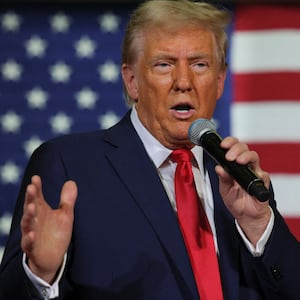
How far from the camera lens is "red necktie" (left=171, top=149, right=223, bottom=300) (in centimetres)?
147

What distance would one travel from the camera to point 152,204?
1506 mm

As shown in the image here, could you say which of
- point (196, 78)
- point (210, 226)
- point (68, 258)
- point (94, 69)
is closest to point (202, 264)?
point (210, 226)

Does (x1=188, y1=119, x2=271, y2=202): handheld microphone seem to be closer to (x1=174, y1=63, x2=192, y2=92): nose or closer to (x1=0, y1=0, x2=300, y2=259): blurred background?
(x1=174, y1=63, x2=192, y2=92): nose

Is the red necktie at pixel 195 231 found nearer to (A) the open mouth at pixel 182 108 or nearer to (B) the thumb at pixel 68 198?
(A) the open mouth at pixel 182 108

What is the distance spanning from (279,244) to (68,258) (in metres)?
0.40

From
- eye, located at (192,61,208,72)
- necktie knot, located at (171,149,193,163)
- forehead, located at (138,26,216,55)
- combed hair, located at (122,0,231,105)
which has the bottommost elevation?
necktie knot, located at (171,149,193,163)

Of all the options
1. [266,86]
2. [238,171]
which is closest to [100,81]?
[266,86]

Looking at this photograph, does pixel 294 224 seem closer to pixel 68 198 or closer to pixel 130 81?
pixel 130 81

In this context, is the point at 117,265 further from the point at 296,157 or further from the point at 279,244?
the point at 296,157

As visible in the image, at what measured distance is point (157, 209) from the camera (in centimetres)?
150

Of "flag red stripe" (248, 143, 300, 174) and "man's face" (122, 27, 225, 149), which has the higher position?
"man's face" (122, 27, 225, 149)

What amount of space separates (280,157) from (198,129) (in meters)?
1.09

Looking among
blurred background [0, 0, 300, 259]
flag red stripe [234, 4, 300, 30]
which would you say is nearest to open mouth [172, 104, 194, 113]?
blurred background [0, 0, 300, 259]

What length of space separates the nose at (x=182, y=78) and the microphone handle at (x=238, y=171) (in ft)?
0.74
